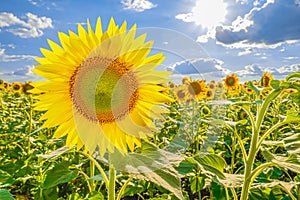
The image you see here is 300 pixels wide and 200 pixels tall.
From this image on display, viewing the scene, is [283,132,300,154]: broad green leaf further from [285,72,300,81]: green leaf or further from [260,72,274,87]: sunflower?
[260,72,274,87]: sunflower

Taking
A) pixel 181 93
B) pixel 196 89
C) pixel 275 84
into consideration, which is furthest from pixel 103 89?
pixel 181 93

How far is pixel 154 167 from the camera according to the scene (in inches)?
43.6

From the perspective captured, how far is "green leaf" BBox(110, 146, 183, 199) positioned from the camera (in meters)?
1.06

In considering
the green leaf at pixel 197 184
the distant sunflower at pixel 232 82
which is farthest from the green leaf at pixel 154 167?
the distant sunflower at pixel 232 82

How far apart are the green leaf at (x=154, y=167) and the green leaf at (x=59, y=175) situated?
60cm

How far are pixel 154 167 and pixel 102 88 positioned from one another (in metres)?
0.32

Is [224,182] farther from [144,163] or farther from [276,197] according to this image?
Result: [276,197]

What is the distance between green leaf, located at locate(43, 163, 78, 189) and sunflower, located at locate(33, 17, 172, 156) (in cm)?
46

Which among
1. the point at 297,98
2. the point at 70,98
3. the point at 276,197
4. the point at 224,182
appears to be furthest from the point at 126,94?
the point at 276,197

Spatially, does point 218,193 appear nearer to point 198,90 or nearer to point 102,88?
point 102,88

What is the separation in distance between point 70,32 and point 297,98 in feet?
3.18

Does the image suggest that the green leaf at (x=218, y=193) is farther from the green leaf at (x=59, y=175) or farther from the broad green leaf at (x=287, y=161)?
the green leaf at (x=59, y=175)

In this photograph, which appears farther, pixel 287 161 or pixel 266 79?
pixel 266 79

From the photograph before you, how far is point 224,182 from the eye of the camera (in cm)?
160
